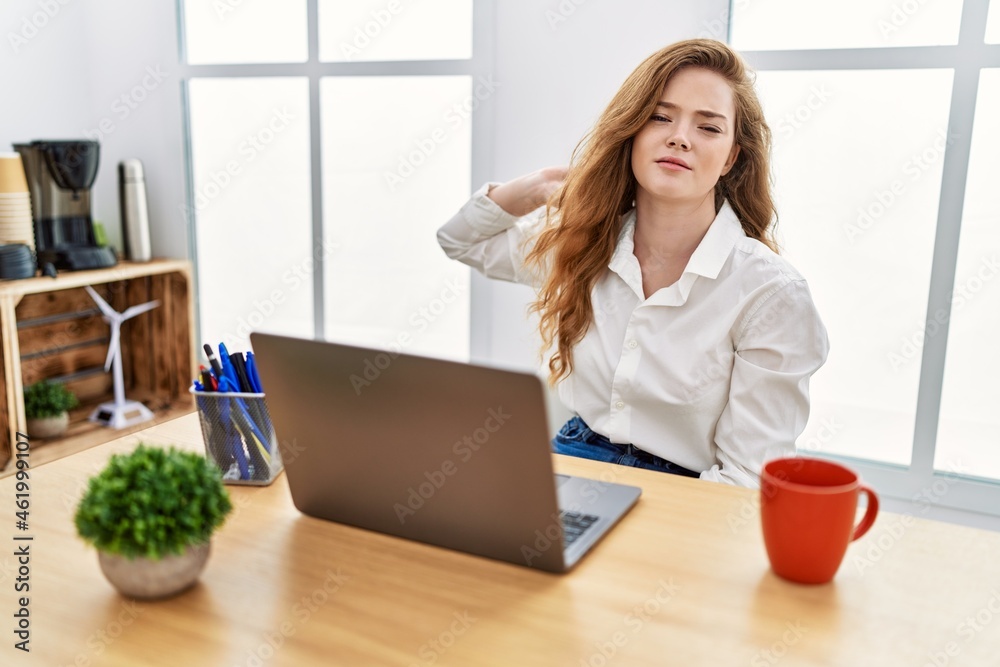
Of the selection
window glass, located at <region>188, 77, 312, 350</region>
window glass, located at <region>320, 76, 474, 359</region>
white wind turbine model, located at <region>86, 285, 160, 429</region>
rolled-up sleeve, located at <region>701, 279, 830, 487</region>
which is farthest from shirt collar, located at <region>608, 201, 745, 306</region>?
white wind turbine model, located at <region>86, 285, 160, 429</region>

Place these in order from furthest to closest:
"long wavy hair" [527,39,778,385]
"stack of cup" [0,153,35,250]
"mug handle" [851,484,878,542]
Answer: "stack of cup" [0,153,35,250]
"long wavy hair" [527,39,778,385]
"mug handle" [851,484,878,542]

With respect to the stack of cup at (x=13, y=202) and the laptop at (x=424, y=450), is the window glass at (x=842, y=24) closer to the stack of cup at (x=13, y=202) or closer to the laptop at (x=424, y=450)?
the laptop at (x=424, y=450)

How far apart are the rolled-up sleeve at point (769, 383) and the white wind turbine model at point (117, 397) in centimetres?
216

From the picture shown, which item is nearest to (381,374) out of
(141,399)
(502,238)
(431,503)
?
(431,503)

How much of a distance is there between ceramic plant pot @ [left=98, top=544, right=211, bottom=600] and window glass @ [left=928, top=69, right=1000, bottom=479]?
72.7 inches

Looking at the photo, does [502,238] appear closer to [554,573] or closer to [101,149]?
[554,573]

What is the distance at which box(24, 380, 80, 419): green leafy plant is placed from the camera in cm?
275

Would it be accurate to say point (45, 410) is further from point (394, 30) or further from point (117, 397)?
point (394, 30)

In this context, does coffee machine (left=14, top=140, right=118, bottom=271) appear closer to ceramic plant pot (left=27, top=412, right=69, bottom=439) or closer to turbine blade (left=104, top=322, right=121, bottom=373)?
turbine blade (left=104, top=322, right=121, bottom=373)

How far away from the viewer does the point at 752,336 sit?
147 cm

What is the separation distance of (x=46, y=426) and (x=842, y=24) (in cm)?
254

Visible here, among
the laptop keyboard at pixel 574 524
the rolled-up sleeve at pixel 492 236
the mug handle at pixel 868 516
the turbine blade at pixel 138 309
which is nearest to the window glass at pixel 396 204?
the rolled-up sleeve at pixel 492 236

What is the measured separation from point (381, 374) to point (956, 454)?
5.76 feet

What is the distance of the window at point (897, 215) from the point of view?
1972 millimetres
